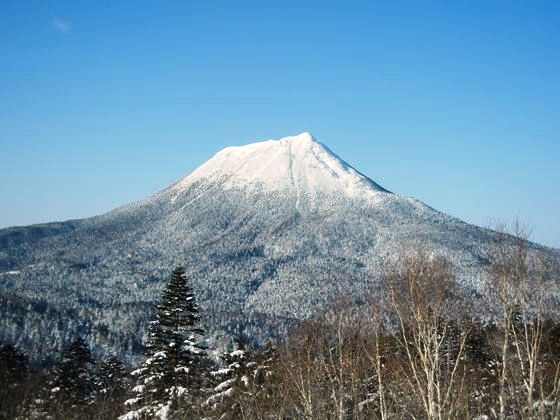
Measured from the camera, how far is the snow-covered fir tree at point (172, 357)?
2172cm

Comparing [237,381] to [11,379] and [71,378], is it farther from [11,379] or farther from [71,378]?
[11,379]

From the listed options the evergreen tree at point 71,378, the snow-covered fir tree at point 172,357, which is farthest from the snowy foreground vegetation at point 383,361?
the evergreen tree at point 71,378

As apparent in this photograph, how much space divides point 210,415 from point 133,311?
503 feet

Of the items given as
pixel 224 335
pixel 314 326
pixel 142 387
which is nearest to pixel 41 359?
pixel 224 335

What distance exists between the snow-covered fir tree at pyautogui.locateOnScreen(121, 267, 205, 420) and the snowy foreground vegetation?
0.05 m

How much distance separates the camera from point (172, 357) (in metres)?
22.2

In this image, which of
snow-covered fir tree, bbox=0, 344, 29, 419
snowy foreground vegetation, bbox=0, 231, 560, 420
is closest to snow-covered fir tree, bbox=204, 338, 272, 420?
snowy foreground vegetation, bbox=0, 231, 560, 420

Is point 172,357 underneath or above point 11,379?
above

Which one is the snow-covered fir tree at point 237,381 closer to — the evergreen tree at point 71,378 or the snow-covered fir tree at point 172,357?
the snow-covered fir tree at point 172,357

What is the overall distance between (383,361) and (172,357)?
848 cm

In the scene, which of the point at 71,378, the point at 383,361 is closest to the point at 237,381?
the point at 383,361

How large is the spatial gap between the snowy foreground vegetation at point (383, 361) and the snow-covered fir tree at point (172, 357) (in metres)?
0.05

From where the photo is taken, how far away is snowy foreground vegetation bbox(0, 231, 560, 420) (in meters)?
14.4

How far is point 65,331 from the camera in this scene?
140 m
